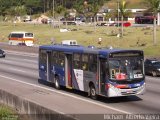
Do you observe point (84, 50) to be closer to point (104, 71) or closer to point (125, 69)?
point (104, 71)

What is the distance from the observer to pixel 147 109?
19.1 meters

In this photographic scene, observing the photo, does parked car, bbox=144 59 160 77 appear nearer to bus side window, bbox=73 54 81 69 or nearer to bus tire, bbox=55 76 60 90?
bus tire, bbox=55 76 60 90

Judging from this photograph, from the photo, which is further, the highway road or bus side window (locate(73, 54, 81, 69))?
bus side window (locate(73, 54, 81, 69))

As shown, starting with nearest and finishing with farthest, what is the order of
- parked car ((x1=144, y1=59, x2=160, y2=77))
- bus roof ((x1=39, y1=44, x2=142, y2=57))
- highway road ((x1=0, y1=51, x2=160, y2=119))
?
highway road ((x1=0, y1=51, x2=160, y2=119)) → bus roof ((x1=39, y1=44, x2=142, y2=57)) → parked car ((x1=144, y1=59, x2=160, y2=77))

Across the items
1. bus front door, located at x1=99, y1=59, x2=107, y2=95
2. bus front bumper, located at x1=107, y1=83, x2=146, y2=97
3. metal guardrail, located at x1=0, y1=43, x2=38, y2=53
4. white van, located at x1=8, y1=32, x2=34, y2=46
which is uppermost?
bus front door, located at x1=99, y1=59, x2=107, y2=95

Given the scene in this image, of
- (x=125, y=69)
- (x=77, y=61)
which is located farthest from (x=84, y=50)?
(x=125, y=69)

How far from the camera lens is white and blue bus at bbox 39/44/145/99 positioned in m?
20.9

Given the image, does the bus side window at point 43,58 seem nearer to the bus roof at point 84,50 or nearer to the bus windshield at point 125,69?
the bus roof at point 84,50

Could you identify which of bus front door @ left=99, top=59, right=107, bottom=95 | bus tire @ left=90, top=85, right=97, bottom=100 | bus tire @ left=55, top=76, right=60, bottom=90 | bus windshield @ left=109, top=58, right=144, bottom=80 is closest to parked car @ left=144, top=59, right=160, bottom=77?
bus tire @ left=55, top=76, right=60, bottom=90

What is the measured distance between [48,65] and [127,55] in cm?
810

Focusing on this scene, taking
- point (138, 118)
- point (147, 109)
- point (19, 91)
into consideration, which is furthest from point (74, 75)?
point (138, 118)

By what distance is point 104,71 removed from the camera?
69.3 ft

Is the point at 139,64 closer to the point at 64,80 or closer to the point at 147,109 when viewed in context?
the point at 147,109

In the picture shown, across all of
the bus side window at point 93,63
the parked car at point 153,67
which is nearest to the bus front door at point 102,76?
the bus side window at point 93,63
